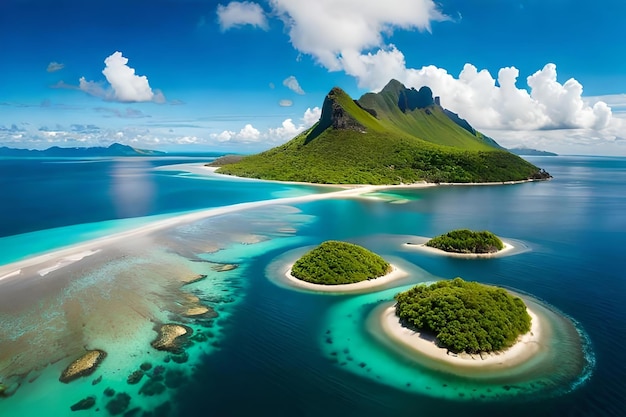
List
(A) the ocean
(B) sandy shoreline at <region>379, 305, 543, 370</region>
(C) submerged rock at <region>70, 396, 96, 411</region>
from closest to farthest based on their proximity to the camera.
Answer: (C) submerged rock at <region>70, 396, 96, 411</region> → (A) the ocean → (B) sandy shoreline at <region>379, 305, 543, 370</region>

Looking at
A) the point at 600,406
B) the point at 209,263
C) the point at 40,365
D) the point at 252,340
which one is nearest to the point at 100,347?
the point at 40,365

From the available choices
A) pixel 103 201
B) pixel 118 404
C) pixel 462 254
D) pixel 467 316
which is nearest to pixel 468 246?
pixel 462 254

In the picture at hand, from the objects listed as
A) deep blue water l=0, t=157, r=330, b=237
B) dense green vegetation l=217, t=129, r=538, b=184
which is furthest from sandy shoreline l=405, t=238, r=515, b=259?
dense green vegetation l=217, t=129, r=538, b=184

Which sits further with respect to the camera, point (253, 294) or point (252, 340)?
point (253, 294)

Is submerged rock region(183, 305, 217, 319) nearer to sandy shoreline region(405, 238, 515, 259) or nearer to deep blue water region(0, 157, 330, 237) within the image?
sandy shoreline region(405, 238, 515, 259)

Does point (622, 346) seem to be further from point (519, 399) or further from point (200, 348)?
point (200, 348)

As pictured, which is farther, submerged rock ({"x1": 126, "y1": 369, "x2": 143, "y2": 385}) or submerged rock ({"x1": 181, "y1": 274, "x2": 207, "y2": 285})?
submerged rock ({"x1": 181, "y1": 274, "x2": 207, "y2": 285})

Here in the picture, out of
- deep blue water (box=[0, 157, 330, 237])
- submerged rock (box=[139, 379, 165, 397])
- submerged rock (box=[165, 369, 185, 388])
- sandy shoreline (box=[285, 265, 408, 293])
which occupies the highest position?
sandy shoreline (box=[285, 265, 408, 293])

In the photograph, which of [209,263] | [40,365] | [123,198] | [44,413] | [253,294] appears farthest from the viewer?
[123,198]
